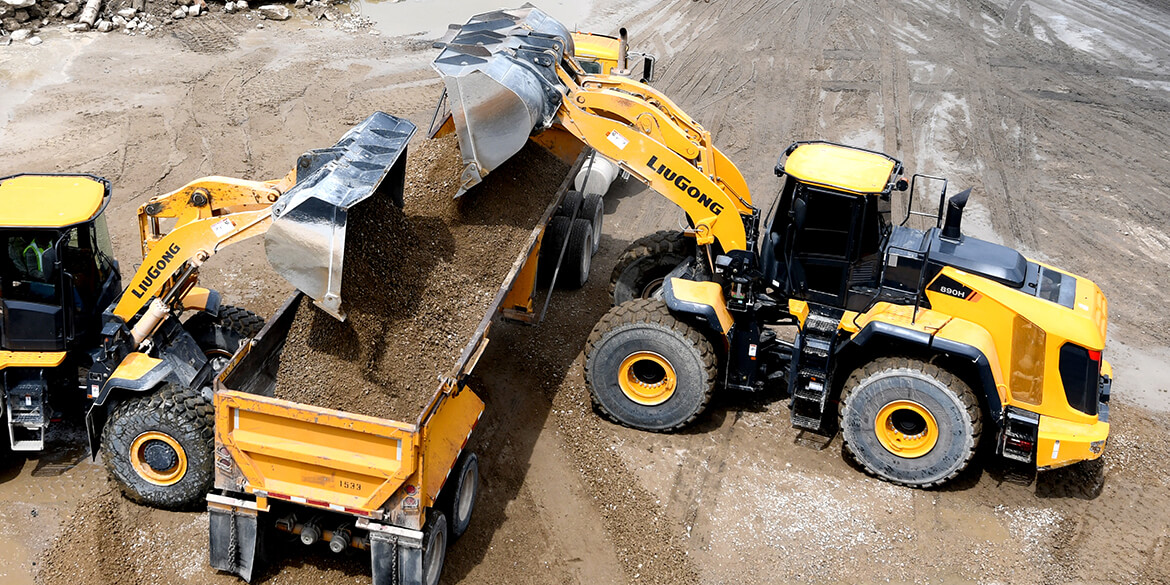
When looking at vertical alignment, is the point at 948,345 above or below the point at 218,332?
above

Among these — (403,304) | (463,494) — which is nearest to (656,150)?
(403,304)

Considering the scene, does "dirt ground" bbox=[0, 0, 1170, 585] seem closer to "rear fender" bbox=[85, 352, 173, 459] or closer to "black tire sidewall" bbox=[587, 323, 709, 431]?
"black tire sidewall" bbox=[587, 323, 709, 431]

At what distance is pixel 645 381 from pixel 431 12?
13.8m

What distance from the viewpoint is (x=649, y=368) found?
922 centimetres

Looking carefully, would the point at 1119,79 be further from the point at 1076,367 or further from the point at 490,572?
the point at 490,572

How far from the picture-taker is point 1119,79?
60.0ft

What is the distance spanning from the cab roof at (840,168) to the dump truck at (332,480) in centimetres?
358

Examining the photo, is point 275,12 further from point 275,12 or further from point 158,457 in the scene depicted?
point 158,457

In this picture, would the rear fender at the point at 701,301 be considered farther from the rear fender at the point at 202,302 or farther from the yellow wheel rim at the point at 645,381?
the rear fender at the point at 202,302

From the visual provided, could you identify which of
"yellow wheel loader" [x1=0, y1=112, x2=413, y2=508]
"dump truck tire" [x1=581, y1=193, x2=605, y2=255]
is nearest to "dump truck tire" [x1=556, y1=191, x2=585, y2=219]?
"dump truck tire" [x1=581, y1=193, x2=605, y2=255]

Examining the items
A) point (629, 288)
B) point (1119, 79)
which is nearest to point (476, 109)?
point (629, 288)

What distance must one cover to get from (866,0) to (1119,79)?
562cm

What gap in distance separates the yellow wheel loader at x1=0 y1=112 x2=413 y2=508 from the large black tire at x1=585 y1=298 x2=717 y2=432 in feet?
8.26

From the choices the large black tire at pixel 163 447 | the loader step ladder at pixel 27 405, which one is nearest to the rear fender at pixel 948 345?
the large black tire at pixel 163 447
